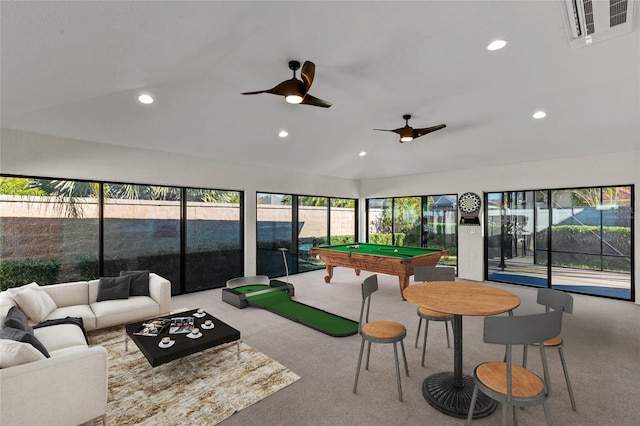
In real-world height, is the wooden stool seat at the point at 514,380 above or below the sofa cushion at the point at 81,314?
above

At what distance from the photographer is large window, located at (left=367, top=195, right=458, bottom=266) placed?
26.0ft

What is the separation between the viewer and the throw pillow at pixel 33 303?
11.1 feet

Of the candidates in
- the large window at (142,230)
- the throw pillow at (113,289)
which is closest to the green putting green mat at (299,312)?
the large window at (142,230)

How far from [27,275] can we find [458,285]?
6.07 metres

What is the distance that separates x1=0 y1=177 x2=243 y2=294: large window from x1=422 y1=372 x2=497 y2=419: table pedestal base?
500 centimetres

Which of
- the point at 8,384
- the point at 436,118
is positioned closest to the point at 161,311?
the point at 8,384

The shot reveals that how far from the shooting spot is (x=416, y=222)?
8.57 m

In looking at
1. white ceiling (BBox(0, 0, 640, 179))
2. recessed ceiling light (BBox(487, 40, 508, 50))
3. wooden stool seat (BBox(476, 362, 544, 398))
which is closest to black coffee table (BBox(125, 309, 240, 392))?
wooden stool seat (BBox(476, 362, 544, 398))

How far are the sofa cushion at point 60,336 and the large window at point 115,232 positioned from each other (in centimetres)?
209

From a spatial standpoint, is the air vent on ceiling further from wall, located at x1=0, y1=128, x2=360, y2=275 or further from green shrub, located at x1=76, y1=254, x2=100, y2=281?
green shrub, located at x1=76, y1=254, x2=100, y2=281

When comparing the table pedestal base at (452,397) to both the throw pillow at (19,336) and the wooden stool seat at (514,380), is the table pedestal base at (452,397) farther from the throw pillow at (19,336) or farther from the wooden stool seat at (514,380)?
the throw pillow at (19,336)

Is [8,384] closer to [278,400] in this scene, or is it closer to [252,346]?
[278,400]

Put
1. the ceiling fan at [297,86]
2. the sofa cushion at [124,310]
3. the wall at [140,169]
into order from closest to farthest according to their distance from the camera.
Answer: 1. the ceiling fan at [297,86]
2. the sofa cushion at [124,310]
3. the wall at [140,169]

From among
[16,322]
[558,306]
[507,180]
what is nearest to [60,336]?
[16,322]
